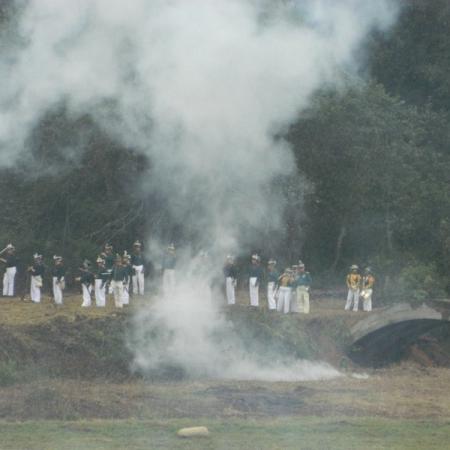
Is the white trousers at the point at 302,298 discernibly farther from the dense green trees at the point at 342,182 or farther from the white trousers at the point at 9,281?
the white trousers at the point at 9,281

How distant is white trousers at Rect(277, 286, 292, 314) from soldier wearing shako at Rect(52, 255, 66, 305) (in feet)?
23.9

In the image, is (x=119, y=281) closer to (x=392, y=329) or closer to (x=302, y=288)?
(x=302, y=288)

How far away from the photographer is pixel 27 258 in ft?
150

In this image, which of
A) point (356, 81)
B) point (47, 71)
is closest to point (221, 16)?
point (47, 71)

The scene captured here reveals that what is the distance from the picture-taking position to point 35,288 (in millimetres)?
42531

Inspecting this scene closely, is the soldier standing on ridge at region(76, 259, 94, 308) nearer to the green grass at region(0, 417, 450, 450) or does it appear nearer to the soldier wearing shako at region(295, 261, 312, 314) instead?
the soldier wearing shako at region(295, 261, 312, 314)

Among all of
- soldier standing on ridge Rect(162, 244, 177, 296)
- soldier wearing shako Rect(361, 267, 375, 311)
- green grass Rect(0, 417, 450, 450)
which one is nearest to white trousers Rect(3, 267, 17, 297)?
soldier standing on ridge Rect(162, 244, 177, 296)

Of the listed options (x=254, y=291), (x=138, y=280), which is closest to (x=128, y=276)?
(x=138, y=280)

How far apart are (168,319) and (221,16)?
9.05 meters

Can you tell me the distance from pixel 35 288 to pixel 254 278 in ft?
24.1

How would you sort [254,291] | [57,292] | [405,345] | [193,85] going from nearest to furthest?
[193,85], [57,292], [254,291], [405,345]

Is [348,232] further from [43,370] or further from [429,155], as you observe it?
[43,370]

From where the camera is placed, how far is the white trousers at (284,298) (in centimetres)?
4269

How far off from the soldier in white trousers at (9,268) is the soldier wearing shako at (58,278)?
5.81 feet
